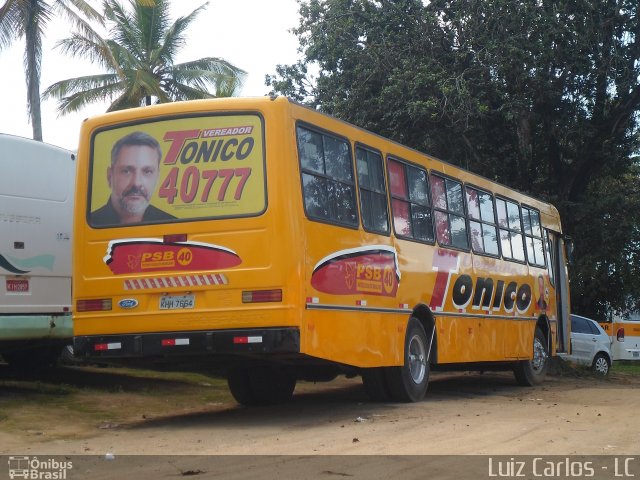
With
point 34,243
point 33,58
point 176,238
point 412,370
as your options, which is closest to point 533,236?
point 412,370

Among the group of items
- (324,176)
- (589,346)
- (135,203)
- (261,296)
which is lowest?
(589,346)

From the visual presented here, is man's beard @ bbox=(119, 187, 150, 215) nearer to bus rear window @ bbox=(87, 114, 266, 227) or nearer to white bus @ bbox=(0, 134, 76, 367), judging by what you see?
bus rear window @ bbox=(87, 114, 266, 227)

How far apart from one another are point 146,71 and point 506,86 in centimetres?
1260

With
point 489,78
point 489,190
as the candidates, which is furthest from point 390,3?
point 489,190

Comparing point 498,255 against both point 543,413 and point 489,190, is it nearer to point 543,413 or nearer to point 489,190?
point 489,190

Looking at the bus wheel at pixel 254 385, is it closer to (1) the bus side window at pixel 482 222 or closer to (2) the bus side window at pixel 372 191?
(2) the bus side window at pixel 372 191

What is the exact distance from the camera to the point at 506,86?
2427cm

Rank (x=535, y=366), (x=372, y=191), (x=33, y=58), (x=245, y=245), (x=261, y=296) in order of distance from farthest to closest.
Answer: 1. (x=33, y=58)
2. (x=535, y=366)
3. (x=372, y=191)
4. (x=245, y=245)
5. (x=261, y=296)

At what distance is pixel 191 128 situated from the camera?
35.7 feet

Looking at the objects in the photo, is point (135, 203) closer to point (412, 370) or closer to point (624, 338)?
point (412, 370)

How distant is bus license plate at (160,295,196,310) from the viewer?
1056 cm

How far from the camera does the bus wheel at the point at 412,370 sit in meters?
12.7

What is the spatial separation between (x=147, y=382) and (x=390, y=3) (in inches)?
530

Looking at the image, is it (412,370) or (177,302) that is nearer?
(177,302)
